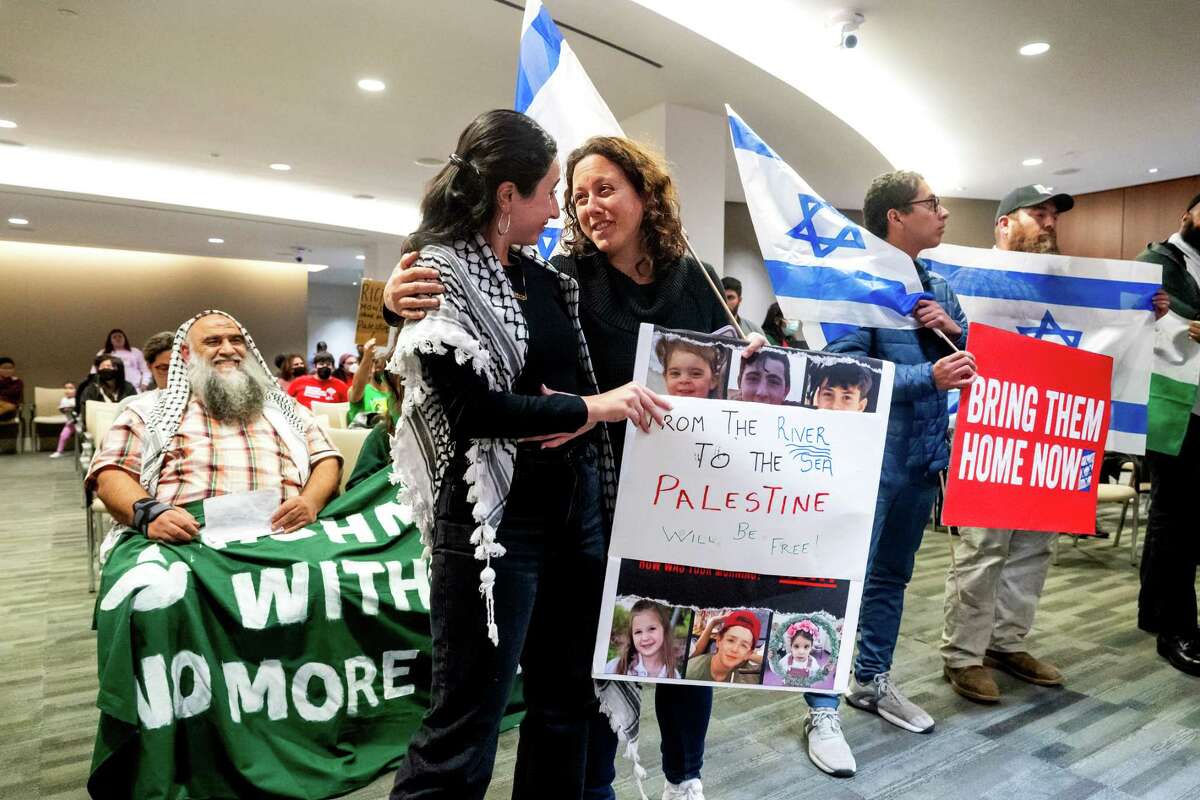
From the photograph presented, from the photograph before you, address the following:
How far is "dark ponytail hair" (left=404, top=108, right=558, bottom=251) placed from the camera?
1.21 meters

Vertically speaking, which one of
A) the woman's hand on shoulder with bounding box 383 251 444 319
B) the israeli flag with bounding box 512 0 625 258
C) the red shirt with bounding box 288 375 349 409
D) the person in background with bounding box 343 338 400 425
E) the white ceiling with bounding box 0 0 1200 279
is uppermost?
the white ceiling with bounding box 0 0 1200 279

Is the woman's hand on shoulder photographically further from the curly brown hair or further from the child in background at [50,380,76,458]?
the child in background at [50,380,76,458]

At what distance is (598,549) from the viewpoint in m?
1.39

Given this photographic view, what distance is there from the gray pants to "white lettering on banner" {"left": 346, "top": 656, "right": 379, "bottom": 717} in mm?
1934

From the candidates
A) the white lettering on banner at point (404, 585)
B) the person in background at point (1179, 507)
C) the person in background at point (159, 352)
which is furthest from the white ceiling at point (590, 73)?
the white lettering on banner at point (404, 585)

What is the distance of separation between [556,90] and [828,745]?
1.99 metres

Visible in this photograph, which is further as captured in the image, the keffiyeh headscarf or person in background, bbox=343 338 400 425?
person in background, bbox=343 338 400 425

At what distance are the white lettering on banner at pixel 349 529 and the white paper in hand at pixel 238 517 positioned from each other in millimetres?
179

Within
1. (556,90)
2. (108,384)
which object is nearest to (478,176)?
(556,90)

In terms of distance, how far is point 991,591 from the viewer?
2.59m

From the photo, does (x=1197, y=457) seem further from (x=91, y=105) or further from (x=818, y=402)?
(x=91, y=105)

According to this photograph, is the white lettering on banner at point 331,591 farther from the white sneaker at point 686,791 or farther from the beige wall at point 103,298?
the beige wall at point 103,298

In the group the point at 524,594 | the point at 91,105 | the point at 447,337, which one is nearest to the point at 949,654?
the point at 524,594

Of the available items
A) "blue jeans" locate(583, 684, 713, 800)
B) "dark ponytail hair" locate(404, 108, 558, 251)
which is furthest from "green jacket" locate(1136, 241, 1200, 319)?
"dark ponytail hair" locate(404, 108, 558, 251)
